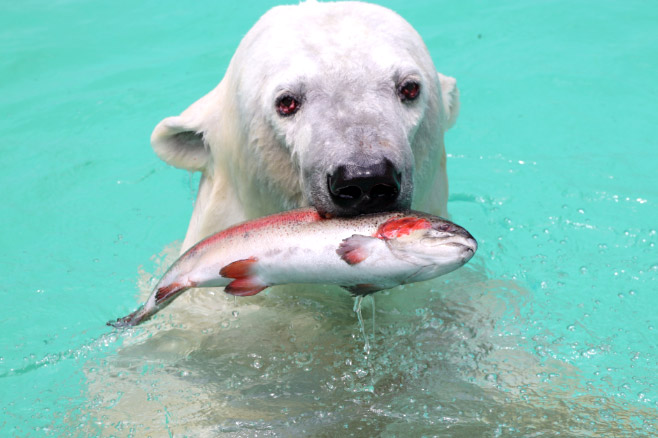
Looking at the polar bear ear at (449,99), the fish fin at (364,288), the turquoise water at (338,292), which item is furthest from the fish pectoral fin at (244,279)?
the polar bear ear at (449,99)

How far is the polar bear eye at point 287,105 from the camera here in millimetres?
3200

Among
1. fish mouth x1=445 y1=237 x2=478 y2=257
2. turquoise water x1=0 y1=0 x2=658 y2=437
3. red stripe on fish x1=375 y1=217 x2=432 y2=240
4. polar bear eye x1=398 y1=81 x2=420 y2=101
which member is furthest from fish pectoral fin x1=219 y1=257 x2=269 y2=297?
polar bear eye x1=398 y1=81 x2=420 y2=101

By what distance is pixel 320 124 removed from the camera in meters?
2.99

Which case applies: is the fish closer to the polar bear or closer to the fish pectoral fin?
the fish pectoral fin

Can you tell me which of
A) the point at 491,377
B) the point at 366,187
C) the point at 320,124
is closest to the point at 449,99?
the point at 320,124

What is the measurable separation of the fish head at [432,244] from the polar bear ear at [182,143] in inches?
69.8

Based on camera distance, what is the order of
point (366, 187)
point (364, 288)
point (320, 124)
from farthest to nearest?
1. point (320, 124)
2. point (366, 187)
3. point (364, 288)

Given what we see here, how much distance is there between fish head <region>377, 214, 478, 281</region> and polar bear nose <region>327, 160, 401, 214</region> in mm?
279

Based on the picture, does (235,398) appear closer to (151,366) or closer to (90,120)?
(151,366)

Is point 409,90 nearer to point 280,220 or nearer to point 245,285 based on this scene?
point 280,220

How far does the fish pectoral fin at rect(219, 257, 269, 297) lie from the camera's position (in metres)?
2.68

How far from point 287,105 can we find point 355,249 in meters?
0.98

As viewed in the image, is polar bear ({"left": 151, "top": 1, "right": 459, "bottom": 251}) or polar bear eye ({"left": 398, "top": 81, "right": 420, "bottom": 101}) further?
polar bear eye ({"left": 398, "top": 81, "right": 420, "bottom": 101})

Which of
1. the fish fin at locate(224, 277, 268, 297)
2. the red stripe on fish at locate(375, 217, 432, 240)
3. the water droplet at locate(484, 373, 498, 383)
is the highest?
the red stripe on fish at locate(375, 217, 432, 240)
